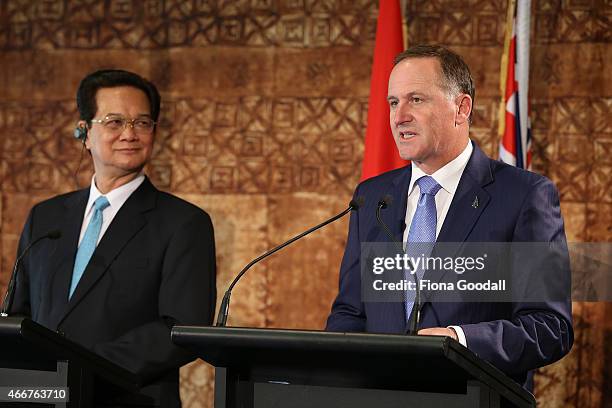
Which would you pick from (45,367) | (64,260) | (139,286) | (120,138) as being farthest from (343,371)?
(120,138)

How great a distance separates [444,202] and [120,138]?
1349 mm

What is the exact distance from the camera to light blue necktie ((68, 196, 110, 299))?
332 cm

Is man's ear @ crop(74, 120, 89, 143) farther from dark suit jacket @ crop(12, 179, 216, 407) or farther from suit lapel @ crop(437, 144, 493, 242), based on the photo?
suit lapel @ crop(437, 144, 493, 242)

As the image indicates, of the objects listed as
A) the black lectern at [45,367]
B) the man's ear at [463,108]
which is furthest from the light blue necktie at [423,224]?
the black lectern at [45,367]

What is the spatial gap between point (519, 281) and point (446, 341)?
31.1 inches

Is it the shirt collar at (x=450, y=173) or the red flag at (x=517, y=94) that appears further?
the red flag at (x=517, y=94)

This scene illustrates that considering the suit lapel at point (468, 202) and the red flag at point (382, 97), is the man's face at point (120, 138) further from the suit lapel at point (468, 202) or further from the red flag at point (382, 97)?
the suit lapel at point (468, 202)

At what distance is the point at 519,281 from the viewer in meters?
2.46

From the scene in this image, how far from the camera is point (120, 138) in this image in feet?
11.4

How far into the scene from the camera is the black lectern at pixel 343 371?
1.80m

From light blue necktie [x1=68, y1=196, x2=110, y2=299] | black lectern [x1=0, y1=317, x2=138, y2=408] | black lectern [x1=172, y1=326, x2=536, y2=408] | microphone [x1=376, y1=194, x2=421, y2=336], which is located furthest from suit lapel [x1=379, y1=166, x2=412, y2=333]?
light blue necktie [x1=68, y1=196, x2=110, y2=299]

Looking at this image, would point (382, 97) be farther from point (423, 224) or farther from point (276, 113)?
point (423, 224)

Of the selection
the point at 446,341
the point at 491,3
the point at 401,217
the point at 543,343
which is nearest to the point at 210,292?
the point at 401,217

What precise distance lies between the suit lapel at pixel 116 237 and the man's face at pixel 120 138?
0.11 meters
